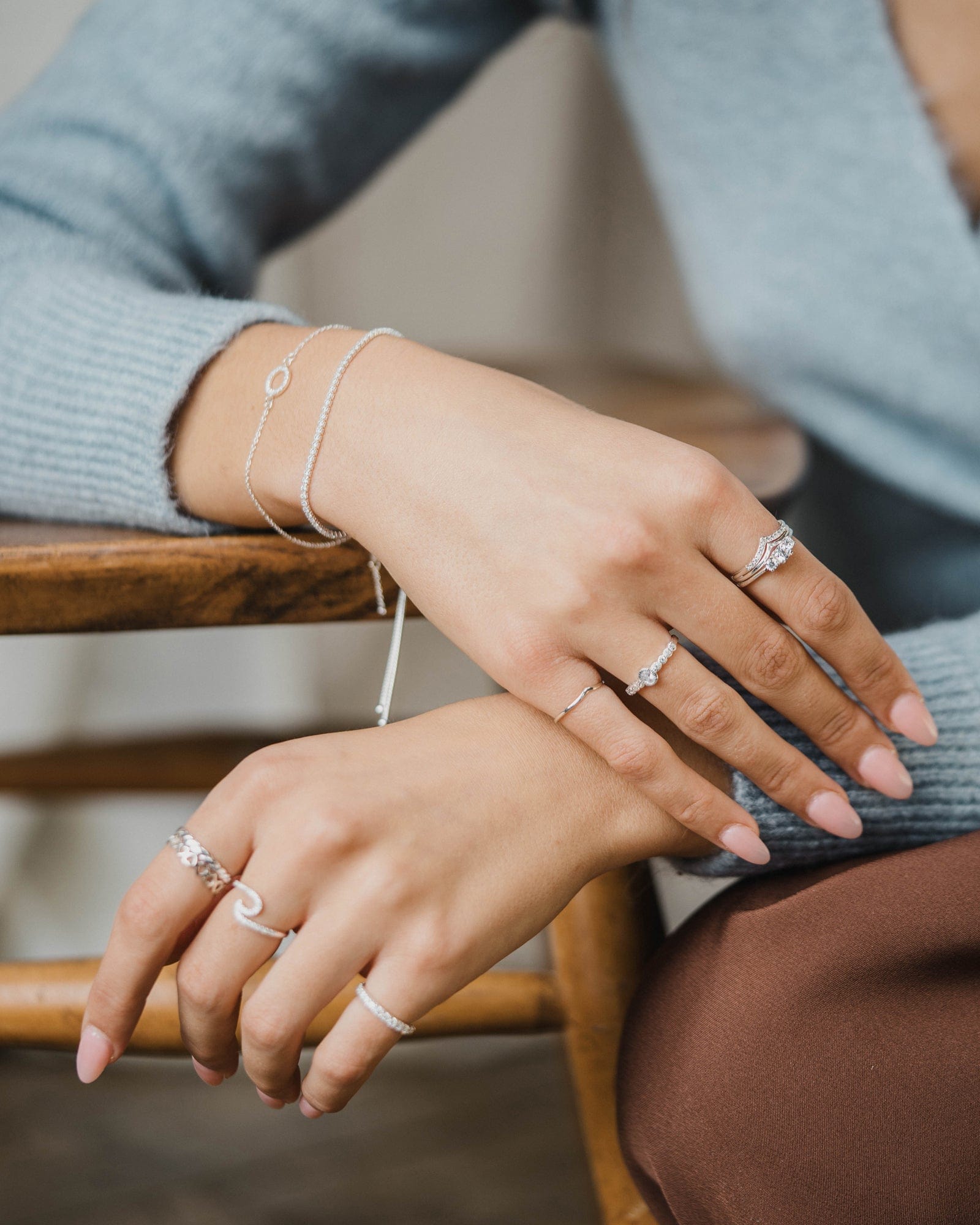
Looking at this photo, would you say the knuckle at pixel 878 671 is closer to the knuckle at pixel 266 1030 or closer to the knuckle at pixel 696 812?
the knuckle at pixel 696 812

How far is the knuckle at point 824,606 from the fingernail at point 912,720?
0.06 meters

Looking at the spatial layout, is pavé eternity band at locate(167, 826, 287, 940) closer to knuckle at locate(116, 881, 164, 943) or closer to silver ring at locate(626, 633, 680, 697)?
knuckle at locate(116, 881, 164, 943)

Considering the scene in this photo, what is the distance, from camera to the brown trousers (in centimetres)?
30

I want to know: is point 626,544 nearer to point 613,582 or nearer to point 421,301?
point 613,582

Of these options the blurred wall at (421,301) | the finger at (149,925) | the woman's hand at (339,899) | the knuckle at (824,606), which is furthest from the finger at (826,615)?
the blurred wall at (421,301)

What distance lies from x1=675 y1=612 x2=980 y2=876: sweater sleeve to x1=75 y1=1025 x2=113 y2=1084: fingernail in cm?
25

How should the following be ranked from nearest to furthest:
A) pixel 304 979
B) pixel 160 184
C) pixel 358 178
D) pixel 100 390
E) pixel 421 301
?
pixel 304 979, pixel 100 390, pixel 160 184, pixel 358 178, pixel 421 301

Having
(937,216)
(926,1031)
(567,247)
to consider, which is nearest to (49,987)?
(926,1031)

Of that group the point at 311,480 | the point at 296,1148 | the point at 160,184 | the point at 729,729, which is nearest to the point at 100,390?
the point at 311,480

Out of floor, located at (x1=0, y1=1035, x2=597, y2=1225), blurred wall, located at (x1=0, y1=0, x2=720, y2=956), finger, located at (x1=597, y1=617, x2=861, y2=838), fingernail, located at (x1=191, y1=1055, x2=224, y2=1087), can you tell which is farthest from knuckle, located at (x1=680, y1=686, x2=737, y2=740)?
blurred wall, located at (x1=0, y1=0, x2=720, y2=956)

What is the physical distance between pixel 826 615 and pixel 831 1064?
166 mm

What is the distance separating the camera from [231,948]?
0.30 m

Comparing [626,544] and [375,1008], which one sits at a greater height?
[626,544]

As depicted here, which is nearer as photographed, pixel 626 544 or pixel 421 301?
pixel 626 544
